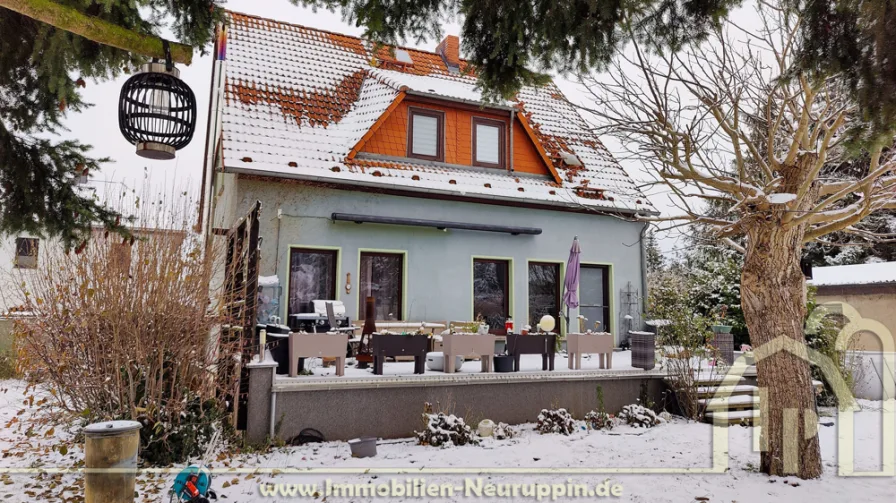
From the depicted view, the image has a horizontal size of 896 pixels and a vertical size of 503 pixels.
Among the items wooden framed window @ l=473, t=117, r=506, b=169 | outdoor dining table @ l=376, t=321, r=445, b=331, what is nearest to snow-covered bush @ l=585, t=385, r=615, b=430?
outdoor dining table @ l=376, t=321, r=445, b=331

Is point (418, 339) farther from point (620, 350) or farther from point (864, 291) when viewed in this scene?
point (864, 291)

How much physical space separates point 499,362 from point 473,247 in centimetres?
416

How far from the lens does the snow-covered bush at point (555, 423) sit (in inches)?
304

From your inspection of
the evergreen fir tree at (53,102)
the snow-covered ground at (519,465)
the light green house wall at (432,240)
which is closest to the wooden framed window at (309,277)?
the light green house wall at (432,240)

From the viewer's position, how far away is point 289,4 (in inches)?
168

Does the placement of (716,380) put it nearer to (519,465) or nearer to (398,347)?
(519,465)

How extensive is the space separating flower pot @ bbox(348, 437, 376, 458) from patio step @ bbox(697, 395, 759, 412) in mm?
5097

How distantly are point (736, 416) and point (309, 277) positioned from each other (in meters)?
7.38

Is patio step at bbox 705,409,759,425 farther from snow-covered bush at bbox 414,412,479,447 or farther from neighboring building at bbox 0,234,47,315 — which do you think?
neighboring building at bbox 0,234,47,315

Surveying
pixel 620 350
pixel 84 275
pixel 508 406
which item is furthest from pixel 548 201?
pixel 84 275

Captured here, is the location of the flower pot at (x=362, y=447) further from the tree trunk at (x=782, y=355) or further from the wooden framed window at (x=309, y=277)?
the wooden framed window at (x=309, y=277)

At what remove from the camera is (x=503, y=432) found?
24.3ft

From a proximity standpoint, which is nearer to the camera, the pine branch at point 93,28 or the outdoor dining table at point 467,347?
the pine branch at point 93,28

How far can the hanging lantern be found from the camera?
369 cm
